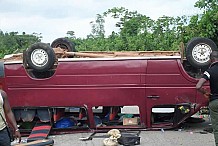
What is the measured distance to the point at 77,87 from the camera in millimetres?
9586

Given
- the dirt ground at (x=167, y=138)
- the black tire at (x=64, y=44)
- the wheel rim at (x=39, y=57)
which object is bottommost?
the dirt ground at (x=167, y=138)

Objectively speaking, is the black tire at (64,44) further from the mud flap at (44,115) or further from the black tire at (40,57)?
the mud flap at (44,115)

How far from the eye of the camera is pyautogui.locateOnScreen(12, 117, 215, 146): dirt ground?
843 cm

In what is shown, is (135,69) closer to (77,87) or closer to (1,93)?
(77,87)

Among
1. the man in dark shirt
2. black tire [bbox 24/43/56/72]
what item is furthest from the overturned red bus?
the man in dark shirt

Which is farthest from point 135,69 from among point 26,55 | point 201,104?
point 26,55

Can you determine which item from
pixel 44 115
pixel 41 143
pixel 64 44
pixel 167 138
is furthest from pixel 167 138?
pixel 64 44

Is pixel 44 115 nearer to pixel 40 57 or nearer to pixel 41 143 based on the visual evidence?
pixel 40 57

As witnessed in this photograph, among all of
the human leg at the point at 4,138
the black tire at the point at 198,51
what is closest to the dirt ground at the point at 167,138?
the black tire at the point at 198,51

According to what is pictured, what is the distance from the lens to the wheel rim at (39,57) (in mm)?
9523

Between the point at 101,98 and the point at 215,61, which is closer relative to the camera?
the point at 215,61

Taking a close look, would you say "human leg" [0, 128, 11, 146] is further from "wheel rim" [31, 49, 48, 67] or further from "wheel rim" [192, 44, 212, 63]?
"wheel rim" [192, 44, 212, 63]

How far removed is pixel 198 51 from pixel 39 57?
353 cm

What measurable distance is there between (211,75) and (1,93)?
10.7 feet
